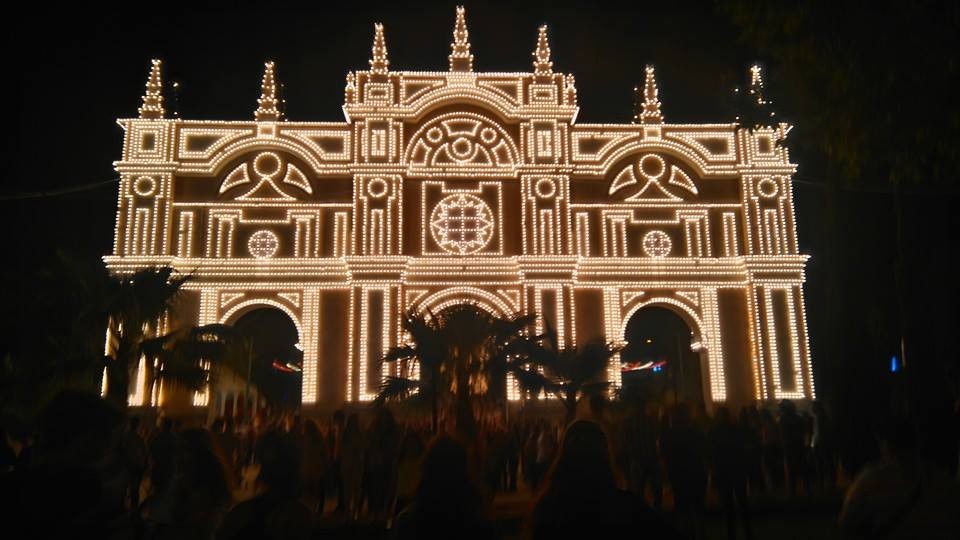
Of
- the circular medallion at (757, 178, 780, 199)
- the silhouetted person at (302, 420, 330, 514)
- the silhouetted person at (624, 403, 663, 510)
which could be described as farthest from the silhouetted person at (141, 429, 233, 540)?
the circular medallion at (757, 178, 780, 199)

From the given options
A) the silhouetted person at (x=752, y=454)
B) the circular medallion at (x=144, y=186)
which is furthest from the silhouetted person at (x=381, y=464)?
the circular medallion at (x=144, y=186)

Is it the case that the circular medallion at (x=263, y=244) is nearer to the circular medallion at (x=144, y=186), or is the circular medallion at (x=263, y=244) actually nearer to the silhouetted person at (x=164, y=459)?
the circular medallion at (x=144, y=186)

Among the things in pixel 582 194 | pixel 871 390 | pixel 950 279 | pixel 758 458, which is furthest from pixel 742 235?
pixel 758 458

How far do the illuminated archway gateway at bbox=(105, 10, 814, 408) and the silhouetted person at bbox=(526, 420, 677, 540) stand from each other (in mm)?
22777

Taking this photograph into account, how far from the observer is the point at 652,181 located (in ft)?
97.9

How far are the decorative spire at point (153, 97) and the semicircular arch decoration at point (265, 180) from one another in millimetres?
3540

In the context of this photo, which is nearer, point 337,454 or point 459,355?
point 337,454

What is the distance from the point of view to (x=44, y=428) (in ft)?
14.9

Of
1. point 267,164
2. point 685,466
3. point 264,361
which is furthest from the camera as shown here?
point 264,361

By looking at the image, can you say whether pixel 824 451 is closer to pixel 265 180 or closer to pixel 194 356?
pixel 194 356

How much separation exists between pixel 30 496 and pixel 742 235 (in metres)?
28.3

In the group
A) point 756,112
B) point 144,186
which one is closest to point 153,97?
point 144,186

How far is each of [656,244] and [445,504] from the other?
2598 cm

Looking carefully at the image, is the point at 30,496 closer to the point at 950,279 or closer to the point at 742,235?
the point at 742,235
